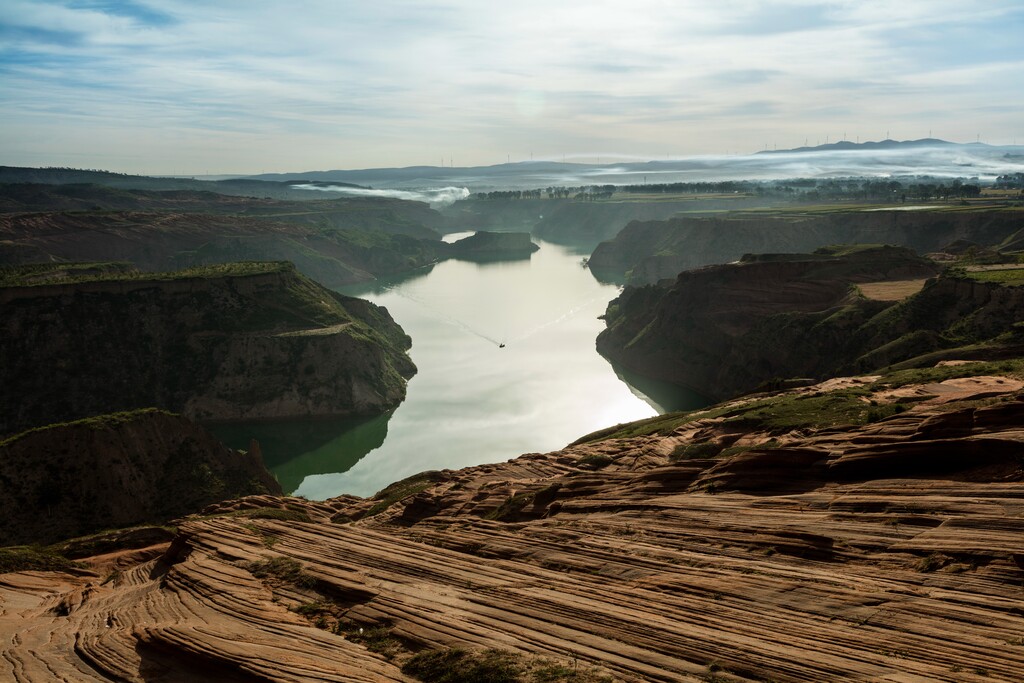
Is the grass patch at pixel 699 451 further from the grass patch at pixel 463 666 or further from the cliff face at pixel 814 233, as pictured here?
the cliff face at pixel 814 233

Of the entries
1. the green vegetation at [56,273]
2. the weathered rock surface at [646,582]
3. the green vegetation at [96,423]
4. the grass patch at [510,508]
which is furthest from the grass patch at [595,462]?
the green vegetation at [56,273]

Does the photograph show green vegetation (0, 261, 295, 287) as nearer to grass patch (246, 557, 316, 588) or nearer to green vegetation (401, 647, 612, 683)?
grass patch (246, 557, 316, 588)

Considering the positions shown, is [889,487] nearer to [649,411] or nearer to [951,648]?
[951,648]

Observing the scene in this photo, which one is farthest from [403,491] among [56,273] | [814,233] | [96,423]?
[814,233]

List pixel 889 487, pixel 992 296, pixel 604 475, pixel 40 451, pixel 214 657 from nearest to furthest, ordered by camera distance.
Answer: pixel 214 657, pixel 889 487, pixel 604 475, pixel 40 451, pixel 992 296

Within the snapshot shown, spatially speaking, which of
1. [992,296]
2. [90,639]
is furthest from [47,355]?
[992,296]

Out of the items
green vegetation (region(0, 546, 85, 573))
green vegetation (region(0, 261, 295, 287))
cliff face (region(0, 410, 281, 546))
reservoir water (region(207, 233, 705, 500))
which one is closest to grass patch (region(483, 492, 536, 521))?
green vegetation (region(0, 546, 85, 573))
